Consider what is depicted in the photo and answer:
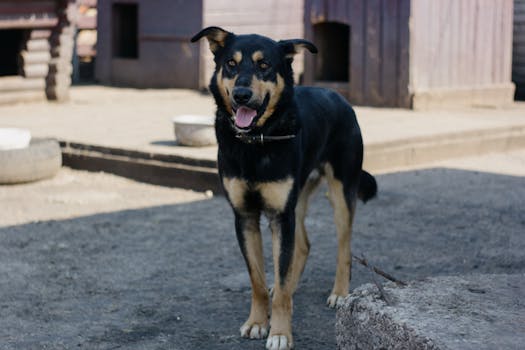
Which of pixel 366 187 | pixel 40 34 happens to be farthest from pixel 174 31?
pixel 366 187

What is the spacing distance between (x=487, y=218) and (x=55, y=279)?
136 inches

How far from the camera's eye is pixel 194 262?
6211mm

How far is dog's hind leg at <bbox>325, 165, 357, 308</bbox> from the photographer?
536 cm

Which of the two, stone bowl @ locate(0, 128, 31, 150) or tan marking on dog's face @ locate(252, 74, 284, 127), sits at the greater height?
tan marking on dog's face @ locate(252, 74, 284, 127)

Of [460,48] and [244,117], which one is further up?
[460,48]

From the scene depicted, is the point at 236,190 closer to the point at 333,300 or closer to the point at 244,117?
the point at 244,117

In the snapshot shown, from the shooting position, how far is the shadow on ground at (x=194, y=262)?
4.84 meters

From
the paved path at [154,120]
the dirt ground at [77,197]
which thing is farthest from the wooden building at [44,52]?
the dirt ground at [77,197]

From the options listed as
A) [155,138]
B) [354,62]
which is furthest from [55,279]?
[354,62]

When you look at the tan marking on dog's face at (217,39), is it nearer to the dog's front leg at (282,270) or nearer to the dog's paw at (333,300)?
the dog's front leg at (282,270)

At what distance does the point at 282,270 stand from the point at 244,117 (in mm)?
766

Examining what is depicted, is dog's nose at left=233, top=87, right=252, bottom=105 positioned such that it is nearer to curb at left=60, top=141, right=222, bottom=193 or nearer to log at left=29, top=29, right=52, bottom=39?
curb at left=60, top=141, right=222, bottom=193

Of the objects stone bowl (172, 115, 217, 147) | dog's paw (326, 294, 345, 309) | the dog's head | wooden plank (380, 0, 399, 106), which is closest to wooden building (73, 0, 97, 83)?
wooden plank (380, 0, 399, 106)

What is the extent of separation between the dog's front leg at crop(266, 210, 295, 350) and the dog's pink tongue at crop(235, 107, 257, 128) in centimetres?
48
